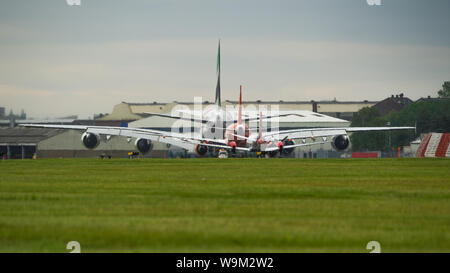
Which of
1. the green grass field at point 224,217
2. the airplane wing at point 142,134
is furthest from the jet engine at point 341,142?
the green grass field at point 224,217

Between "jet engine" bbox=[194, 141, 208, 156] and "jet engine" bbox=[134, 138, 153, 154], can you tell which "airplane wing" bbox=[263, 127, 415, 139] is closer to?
"jet engine" bbox=[194, 141, 208, 156]

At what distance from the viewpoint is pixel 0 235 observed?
53.7 feet

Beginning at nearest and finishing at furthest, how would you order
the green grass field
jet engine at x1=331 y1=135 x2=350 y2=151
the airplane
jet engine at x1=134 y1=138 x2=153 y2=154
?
the green grass field, the airplane, jet engine at x1=331 y1=135 x2=350 y2=151, jet engine at x1=134 y1=138 x2=153 y2=154

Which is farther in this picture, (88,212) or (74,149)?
(74,149)

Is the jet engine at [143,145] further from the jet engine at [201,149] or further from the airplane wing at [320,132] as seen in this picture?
the airplane wing at [320,132]

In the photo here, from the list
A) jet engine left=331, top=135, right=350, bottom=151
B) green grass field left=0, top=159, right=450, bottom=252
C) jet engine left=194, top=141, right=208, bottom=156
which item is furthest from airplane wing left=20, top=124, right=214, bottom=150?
green grass field left=0, top=159, right=450, bottom=252

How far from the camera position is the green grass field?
15547 millimetres

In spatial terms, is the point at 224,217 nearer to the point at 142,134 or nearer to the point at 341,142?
the point at 142,134

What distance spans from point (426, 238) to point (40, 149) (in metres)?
114

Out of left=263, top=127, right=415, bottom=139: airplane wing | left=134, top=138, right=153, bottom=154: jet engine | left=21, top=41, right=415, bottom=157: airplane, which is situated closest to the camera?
left=21, top=41, right=415, bottom=157: airplane
